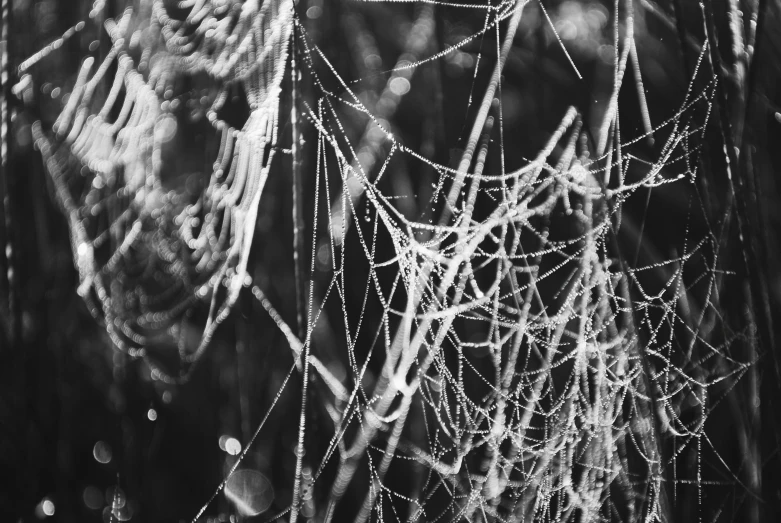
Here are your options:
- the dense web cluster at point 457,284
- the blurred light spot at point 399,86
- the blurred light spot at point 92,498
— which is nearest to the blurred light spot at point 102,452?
the blurred light spot at point 92,498

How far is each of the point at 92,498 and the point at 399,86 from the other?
2.50 ft

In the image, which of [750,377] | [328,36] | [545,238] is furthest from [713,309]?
[328,36]

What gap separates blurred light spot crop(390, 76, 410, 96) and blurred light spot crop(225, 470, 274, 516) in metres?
0.54

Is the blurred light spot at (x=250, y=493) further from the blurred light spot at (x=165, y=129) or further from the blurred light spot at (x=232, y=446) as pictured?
the blurred light spot at (x=165, y=129)

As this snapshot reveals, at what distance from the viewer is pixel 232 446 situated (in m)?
0.83

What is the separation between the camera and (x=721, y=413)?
1.89 ft

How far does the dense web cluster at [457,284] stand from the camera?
590mm

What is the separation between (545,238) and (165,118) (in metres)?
0.59

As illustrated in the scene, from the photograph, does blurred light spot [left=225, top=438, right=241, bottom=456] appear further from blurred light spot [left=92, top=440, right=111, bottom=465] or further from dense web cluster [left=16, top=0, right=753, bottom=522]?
blurred light spot [left=92, top=440, right=111, bottom=465]

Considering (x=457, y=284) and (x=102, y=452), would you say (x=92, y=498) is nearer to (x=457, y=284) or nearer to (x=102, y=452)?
(x=102, y=452)

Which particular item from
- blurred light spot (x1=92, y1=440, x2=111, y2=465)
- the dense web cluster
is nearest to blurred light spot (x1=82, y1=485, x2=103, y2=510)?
blurred light spot (x1=92, y1=440, x2=111, y2=465)

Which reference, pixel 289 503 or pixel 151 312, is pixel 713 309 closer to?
pixel 289 503

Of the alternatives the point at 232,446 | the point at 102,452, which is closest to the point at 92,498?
the point at 102,452

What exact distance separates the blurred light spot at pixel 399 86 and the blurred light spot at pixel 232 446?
0.51 m
